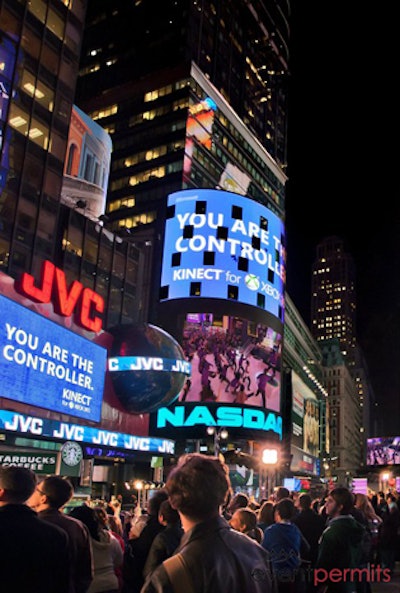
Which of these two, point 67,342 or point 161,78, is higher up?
point 161,78

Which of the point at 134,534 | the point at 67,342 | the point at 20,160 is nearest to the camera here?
the point at 134,534

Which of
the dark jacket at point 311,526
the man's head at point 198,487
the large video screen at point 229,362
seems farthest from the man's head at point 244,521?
the large video screen at point 229,362

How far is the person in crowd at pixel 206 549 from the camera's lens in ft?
9.04

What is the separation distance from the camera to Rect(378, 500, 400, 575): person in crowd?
14.5 m

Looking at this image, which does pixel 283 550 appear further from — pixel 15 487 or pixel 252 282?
pixel 252 282

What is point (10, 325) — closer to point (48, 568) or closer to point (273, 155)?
point (48, 568)

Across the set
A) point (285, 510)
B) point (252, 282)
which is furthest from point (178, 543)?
point (252, 282)

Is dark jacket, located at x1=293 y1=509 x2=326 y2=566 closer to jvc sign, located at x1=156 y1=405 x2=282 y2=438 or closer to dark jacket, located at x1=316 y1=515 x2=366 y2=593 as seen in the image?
dark jacket, located at x1=316 y1=515 x2=366 y2=593

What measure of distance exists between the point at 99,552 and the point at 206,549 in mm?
4226

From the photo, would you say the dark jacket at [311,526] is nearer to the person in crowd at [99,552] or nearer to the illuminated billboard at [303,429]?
the person in crowd at [99,552]

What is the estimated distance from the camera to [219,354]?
48938 mm

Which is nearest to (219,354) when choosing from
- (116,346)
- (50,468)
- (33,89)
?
(116,346)

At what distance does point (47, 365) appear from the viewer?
83.1 feet

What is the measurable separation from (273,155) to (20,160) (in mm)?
68259
